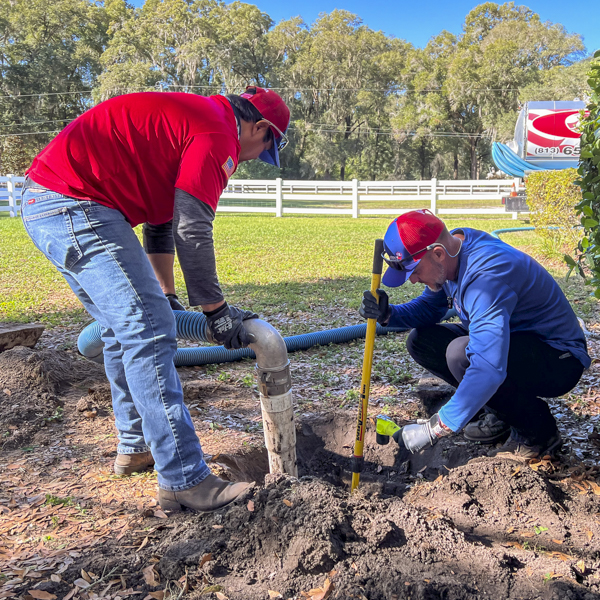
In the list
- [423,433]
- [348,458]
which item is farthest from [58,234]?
[348,458]

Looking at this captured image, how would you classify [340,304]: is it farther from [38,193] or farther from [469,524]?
[38,193]

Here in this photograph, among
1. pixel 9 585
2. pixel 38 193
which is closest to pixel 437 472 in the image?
pixel 9 585

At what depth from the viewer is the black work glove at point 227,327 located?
248 cm

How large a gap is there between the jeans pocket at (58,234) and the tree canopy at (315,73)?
41103 mm

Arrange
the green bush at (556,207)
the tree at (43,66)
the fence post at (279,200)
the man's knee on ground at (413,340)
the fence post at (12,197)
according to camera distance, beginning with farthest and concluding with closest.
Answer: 1. the tree at (43,66)
2. the fence post at (279,200)
3. the fence post at (12,197)
4. the green bush at (556,207)
5. the man's knee on ground at (413,340)

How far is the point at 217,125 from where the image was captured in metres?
2.37

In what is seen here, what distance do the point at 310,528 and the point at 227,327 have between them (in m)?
0.90

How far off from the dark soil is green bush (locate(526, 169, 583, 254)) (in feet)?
22.2

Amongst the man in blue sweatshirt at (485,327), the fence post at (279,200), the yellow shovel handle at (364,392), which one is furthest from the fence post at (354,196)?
the yellow shovel handle at (364,392)

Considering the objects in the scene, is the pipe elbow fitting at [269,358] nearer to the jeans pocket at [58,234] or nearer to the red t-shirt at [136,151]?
the red t-shirt at [136,151]

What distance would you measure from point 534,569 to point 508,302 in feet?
3.67

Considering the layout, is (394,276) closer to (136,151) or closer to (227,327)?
(227,327)

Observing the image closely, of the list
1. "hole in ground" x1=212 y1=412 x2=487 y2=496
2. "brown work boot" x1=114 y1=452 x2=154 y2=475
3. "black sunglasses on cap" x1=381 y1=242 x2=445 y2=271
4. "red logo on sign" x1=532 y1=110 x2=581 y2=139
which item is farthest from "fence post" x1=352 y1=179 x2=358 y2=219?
"brown work boot" x1=114 y1=452 x2=154 y2=475

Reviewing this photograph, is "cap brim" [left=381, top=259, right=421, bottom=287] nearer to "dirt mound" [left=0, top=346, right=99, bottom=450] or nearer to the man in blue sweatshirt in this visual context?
the man in blue sweatshirt
